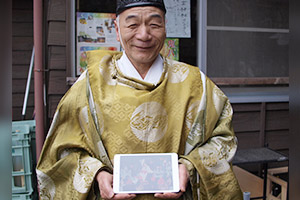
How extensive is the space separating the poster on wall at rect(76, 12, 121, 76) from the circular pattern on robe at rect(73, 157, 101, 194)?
145 cm

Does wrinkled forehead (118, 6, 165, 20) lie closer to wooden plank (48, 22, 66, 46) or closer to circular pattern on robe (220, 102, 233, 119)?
circular pattern on robe (220, 102, 233, 119)

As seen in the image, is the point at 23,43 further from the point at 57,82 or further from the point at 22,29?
the point at 57,82

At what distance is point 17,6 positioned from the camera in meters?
3.62

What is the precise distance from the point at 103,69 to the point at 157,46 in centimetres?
25

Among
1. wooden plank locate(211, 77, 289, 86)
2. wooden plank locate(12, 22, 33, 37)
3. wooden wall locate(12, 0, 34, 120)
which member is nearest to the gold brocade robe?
wooden plank locate(211, 77, 289, 86)

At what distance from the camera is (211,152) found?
1.21 metres

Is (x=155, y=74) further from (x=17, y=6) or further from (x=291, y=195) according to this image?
(x=17, y=6)

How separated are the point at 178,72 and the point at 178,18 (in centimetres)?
151

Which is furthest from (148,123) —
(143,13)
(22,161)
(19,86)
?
(19,86)

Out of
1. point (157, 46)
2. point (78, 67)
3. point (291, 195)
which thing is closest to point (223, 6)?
point (78, 67)

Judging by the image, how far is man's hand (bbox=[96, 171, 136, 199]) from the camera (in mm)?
1040

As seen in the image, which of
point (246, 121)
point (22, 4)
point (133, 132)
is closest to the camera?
point (133, 132)

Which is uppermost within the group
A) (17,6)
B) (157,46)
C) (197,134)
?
(17,6)

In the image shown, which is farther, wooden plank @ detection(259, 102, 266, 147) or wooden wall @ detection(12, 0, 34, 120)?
wooden wall @ detection(12, 0, 34, 120)
